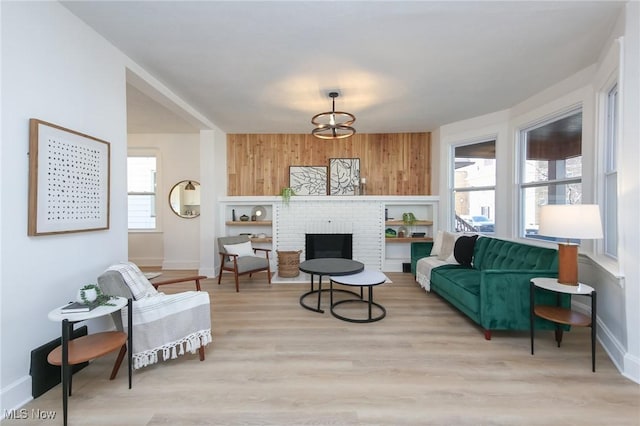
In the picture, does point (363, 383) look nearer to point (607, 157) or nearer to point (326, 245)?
point (607, 157)

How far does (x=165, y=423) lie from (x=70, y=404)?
28.3 inches

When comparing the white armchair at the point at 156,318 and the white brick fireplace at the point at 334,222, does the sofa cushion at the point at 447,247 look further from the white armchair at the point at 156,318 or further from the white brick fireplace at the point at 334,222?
the white armchair at the point at 156,318

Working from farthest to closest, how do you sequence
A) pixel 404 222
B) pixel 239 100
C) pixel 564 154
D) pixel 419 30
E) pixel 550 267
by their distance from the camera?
pixel 404 222 → pixel 239 100 → pixel 564 154 → pixel 550 267 → pixel 419 30

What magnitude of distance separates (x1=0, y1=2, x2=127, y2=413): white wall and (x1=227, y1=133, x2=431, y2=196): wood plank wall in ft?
10.1

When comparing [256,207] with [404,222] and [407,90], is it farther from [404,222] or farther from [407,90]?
[407,90]

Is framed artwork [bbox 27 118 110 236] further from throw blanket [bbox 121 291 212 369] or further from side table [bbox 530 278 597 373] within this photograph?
side table [bbox 530 278 597 373]

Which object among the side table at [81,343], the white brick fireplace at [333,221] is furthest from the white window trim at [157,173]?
the side table at [81,343]

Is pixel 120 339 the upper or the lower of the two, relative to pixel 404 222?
lower

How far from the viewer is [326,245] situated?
210 inches

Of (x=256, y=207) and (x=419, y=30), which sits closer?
(x=419, y=30)

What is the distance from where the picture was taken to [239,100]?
12.3 ft

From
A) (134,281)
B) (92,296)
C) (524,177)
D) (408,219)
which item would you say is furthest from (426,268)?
(92,296)

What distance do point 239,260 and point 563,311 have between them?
3894mm

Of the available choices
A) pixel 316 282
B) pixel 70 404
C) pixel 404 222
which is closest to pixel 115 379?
pixel 70 404
